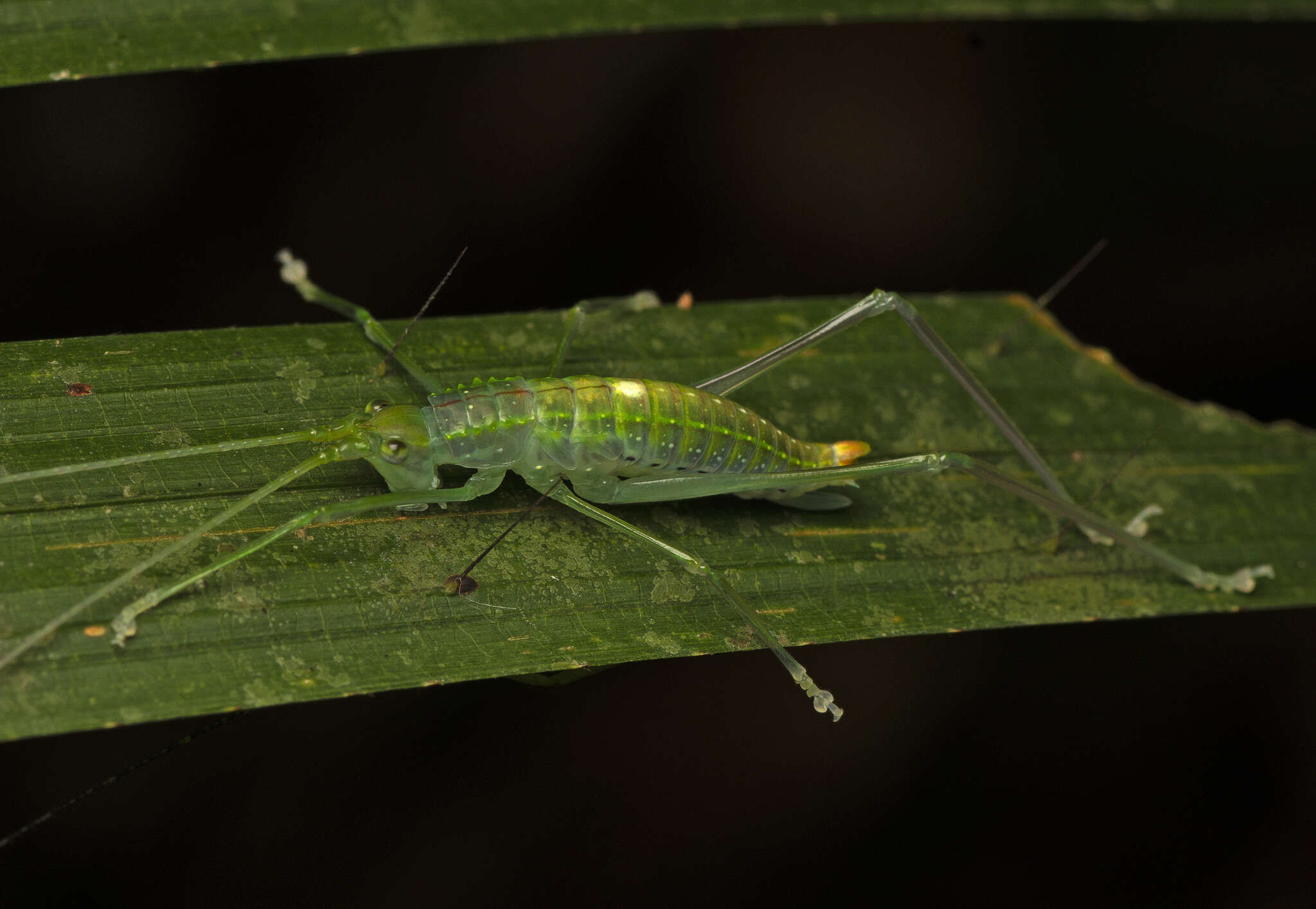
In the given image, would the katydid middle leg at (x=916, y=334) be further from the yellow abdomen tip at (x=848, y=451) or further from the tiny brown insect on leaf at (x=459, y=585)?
the tiny brown insect on leaf at (x=459, y=585)

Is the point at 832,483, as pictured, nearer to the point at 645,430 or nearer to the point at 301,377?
the point at 645,430

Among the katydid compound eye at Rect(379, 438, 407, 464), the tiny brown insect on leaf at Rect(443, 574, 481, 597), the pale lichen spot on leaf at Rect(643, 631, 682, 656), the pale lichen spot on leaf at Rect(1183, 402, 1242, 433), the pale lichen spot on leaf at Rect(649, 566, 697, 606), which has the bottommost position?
the pale lichen spot on leaf at Rect(1183, 402, 1242, 433)

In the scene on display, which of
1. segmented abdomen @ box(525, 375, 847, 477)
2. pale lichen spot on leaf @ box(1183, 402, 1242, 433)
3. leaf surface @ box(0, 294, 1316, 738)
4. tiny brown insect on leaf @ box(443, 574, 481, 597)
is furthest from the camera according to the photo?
pale lichen spot on leaf @ box(1183, 402, 1242, 433)

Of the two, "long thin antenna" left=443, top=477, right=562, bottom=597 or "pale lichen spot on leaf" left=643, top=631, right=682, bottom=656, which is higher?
"long thin antenna" left=443, top=477, right=562, bottom=597

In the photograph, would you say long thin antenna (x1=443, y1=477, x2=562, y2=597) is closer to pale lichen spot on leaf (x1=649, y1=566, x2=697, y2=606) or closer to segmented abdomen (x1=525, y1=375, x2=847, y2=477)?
segmented abdomen (x1=525, y1=375, x2=847, y2=477)

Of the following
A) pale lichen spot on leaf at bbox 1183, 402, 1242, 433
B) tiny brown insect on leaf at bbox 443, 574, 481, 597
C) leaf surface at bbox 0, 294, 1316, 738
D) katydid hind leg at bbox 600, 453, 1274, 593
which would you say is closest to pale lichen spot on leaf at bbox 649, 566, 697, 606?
leaf surface at bbox 0, 294, 1316, 738

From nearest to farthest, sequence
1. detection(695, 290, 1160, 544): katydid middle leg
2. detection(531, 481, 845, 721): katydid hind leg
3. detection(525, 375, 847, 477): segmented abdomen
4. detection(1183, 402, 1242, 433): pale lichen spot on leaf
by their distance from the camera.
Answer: detection(531, 481, 845, 721): katydid hind leg → detection(525, 375, 847, 477): segmented abdomen → detection(695, 290, 1160, 544): katydid middle leg → detection(1183, 402, 1242, 433): pale lichen spot on leaf

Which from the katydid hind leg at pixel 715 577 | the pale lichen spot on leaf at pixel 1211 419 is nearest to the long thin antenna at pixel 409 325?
the katydid hind leg at pixel 715 577

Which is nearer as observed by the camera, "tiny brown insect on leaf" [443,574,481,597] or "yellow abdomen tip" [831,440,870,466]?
"tiny brown insect on leaf" [443,574,481,597]

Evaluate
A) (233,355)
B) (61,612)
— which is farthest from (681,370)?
(61,612)
